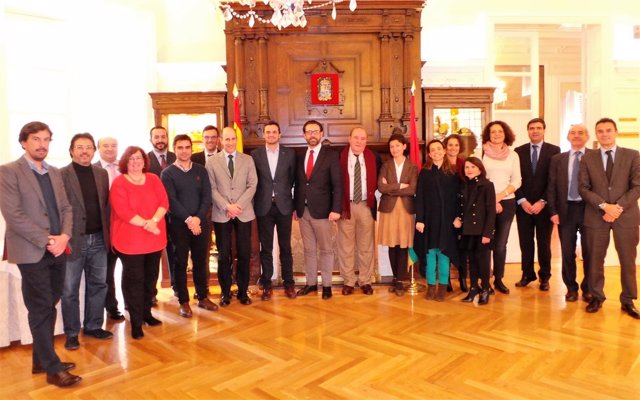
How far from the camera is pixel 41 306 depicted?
9.96 ft

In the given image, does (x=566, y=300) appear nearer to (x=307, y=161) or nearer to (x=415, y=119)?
(x=415, y=119)

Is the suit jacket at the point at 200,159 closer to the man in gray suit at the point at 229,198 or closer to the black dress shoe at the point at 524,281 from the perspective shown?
the man in gray suit at the point at 229,198

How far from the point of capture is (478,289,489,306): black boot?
466 centimetres

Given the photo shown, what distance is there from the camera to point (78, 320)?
375 cm

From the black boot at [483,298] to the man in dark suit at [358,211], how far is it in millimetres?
981

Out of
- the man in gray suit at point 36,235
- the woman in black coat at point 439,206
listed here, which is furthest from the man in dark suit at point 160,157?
the woman in black coat at point 439,206

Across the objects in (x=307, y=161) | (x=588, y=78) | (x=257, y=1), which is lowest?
(x=307, y=161)

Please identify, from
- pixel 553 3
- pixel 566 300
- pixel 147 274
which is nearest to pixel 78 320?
pixel 147 274

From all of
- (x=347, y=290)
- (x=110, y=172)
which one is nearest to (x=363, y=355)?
(x=347, y=290)

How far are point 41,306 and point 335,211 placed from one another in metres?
2.52

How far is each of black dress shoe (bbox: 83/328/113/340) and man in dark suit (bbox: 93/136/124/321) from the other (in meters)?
0.42

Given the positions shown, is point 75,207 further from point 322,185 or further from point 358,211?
point 358,211

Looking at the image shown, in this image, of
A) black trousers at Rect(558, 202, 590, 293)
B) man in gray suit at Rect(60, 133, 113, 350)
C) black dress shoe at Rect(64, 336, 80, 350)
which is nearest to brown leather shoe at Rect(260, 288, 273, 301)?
man in gray suit at Rect(60, 133, 113, 350)

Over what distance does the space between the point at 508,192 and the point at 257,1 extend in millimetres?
3061
